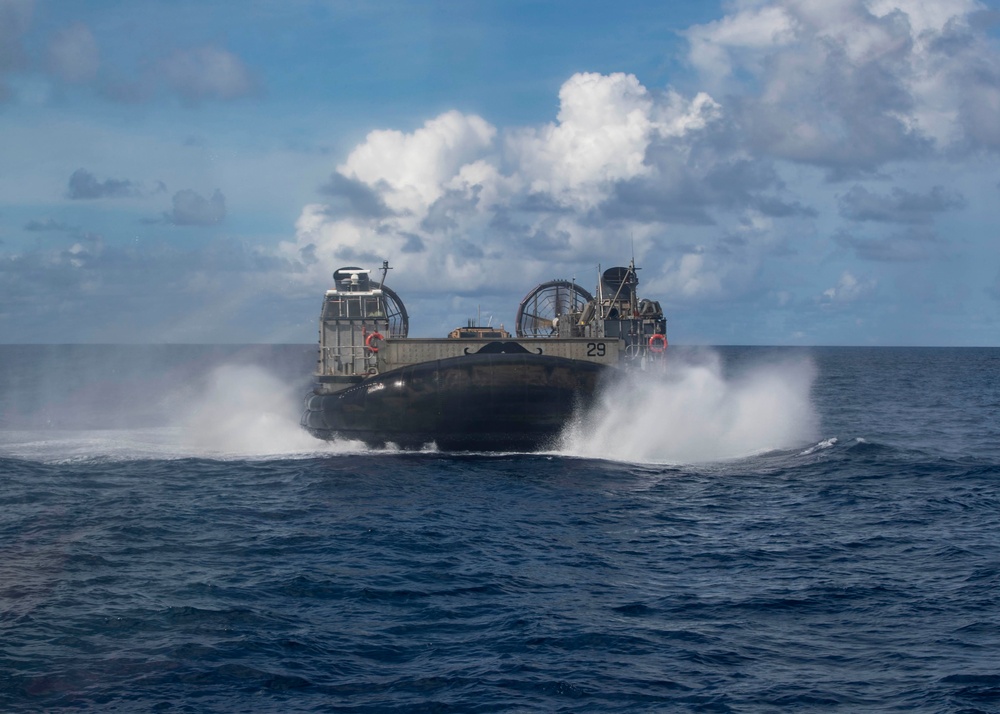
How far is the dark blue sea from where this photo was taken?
13.5 metres

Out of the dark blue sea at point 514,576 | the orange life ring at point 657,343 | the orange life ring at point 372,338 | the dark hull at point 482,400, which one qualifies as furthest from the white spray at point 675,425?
the orange life ring at point 372,338

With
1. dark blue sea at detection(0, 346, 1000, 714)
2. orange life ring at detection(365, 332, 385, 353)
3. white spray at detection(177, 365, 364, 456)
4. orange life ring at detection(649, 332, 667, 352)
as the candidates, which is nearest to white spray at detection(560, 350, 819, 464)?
dark blue sea at detection(0, 346, 1000, 714)

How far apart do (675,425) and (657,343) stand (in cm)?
490

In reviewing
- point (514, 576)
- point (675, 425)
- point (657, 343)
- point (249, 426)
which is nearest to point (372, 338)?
point (249, 426)

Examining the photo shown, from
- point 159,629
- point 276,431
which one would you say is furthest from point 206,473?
point 159,629

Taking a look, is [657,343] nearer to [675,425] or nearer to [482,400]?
[675,425]

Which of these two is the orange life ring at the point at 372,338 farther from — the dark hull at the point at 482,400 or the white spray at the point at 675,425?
the white spray at the point at 675,425

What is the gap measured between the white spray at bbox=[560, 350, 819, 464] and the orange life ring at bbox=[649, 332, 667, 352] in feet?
4.49

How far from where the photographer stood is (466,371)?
3556cm

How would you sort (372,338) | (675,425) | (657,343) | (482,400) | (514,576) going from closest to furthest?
1. (514,576)
2. (482,400)
3. (675,425)
4. (372,338)
5. (657,343)

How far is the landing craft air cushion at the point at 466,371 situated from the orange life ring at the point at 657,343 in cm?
6

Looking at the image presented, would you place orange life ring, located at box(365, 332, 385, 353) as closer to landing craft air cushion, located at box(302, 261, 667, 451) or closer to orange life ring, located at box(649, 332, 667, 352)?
landing craft air cushion, located at box(302, 261, 667, 451)

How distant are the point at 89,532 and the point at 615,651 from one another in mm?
15256

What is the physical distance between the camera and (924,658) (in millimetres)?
14570
